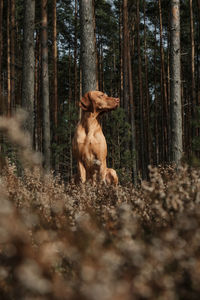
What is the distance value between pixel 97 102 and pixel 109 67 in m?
24.7

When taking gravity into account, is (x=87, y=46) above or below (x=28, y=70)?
below

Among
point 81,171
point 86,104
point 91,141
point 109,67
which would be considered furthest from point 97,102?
point 109,67

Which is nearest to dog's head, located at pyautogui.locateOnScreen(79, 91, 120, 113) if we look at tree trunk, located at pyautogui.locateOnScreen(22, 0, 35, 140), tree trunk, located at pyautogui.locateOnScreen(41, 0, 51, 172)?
tree trunk, located at pyautogui.locateOnScreen(22, 0, 35, 140)

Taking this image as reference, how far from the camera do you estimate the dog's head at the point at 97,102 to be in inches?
227

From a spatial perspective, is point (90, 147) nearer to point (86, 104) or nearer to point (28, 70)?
point (86, 104)

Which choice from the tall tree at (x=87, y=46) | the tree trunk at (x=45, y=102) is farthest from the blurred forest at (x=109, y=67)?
the tall tree at (x=87, y=46)

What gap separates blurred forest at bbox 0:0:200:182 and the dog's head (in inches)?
234

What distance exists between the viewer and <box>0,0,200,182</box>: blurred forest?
14298 mm

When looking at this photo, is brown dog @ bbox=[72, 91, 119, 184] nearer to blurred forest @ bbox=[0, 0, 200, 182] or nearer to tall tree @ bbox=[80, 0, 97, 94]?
tall tree @ bbox=[80, 0, 97, 94]

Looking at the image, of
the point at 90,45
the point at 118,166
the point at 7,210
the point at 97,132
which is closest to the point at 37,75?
the point at 118,166

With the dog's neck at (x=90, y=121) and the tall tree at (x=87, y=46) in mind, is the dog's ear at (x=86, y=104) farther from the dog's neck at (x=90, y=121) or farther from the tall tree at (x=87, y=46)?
the tall tree at (x=87, y=46)

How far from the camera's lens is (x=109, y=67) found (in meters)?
29.5

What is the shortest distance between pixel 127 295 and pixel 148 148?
69.2ft

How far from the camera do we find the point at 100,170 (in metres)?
5.60
